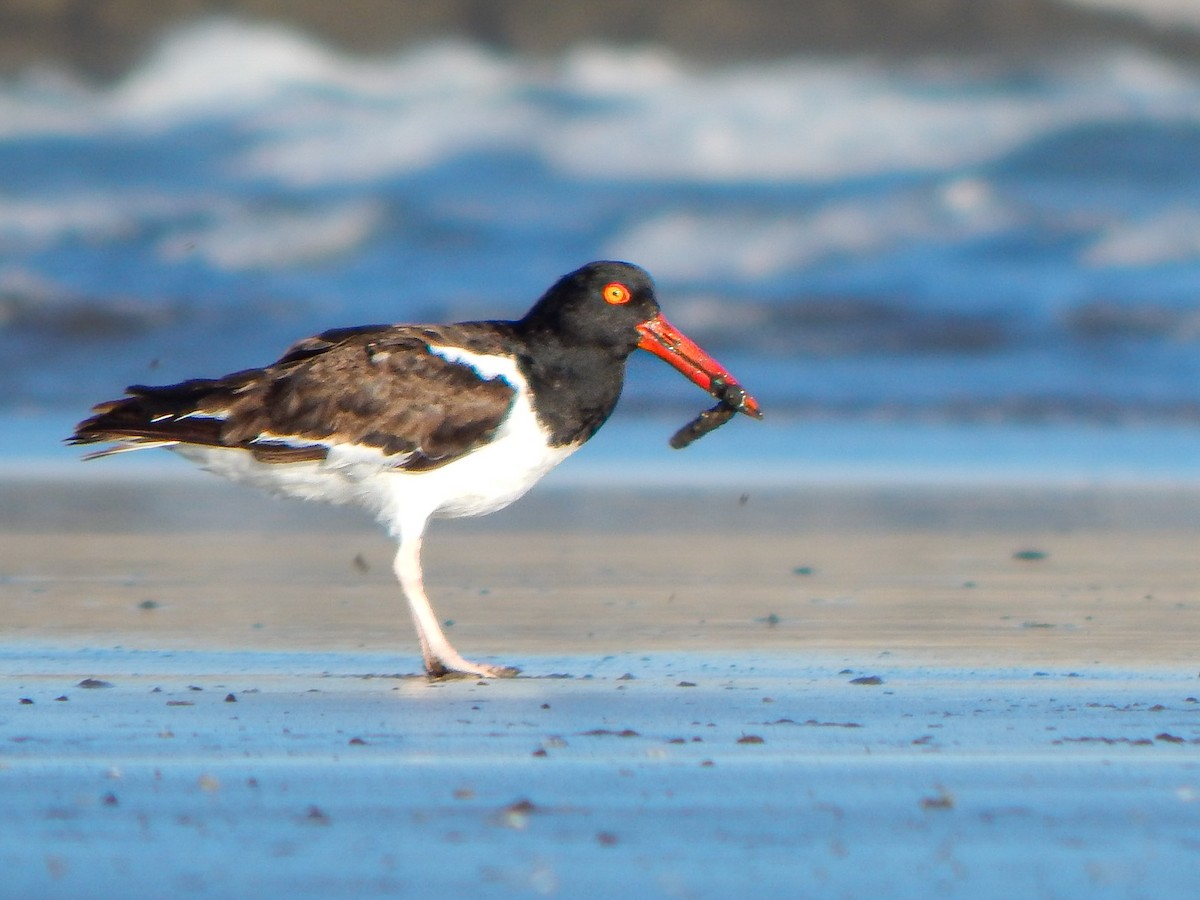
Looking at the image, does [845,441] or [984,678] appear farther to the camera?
[845,441]

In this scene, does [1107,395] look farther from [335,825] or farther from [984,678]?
[335,825]

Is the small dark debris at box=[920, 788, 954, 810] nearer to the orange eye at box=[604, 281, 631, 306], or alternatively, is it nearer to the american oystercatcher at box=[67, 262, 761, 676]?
the american oystercatcher at box=[67, 262, 761, 676]

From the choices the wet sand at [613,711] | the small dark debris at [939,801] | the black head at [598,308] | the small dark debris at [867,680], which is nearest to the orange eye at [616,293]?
the black head at [598,308]

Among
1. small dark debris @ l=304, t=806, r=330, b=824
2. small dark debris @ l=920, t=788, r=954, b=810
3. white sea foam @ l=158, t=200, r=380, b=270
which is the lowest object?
small dark debris @ l=920, t=788, r=954, b=810

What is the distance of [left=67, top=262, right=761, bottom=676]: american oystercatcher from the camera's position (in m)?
6.43

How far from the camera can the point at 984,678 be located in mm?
5543

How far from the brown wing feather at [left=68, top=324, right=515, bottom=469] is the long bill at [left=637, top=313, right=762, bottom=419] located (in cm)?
56

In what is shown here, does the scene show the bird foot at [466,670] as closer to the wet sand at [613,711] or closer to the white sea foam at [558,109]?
the wet sand at [613,711]

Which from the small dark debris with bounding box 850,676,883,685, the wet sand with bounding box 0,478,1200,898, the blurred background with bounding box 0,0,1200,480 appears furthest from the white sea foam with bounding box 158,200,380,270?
the small dark debris with bounding box 850,676,883,685

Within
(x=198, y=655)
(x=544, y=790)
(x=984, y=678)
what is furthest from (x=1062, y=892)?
(x=198, y=655)

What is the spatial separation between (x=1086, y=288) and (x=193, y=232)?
34.0ft

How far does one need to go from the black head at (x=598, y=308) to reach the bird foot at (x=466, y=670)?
1.28 m

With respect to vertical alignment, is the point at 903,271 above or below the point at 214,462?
above

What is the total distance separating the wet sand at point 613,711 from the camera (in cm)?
349
